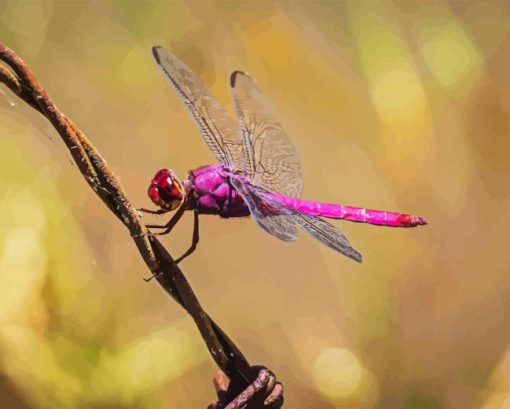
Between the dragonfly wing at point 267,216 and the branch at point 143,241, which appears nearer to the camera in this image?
the branch at point 143,241

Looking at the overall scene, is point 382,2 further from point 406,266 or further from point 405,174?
point 406,266

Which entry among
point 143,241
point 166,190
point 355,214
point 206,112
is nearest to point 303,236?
point 355,214

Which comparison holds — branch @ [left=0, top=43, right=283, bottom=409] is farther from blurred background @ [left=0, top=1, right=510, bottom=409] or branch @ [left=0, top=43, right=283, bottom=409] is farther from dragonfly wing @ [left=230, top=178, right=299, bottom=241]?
blurred background @ [left=0, top=1, right=510, bottom=409]

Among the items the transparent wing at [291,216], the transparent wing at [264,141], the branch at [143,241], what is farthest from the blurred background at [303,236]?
the branch at [143,241]

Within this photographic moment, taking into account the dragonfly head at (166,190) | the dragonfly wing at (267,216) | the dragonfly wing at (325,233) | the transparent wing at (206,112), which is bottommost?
the dragonfly wing at (325,233)

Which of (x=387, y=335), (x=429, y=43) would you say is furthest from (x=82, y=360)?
(x=429, y=43)

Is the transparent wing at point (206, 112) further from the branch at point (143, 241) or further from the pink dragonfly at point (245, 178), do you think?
the branch at point (143, 241)

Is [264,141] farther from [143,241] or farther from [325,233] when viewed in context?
[143,241]
